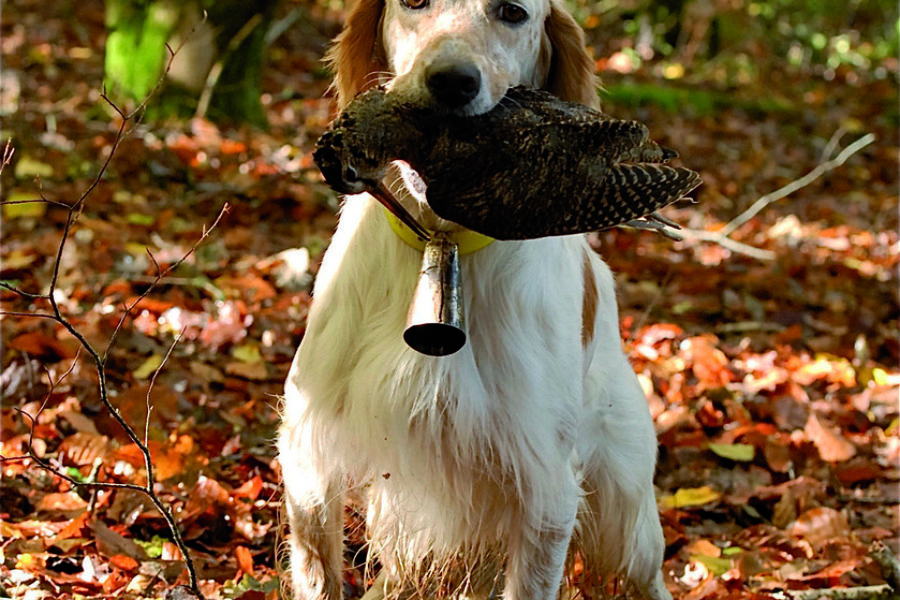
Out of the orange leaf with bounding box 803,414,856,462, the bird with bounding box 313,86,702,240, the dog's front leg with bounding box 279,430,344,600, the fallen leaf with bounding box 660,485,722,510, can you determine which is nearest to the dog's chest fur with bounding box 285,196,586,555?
the dog's front leg with bounding box 279,430,344,600

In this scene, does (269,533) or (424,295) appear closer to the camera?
(424,295)

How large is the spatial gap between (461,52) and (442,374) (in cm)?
77

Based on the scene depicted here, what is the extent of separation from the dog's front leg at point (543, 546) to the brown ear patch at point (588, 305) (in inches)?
16.5

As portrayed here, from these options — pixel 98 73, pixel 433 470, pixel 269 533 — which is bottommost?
pixel 269 533

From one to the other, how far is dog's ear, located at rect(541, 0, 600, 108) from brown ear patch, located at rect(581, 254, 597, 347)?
1.65ft

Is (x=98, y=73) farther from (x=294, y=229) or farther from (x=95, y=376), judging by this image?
(x=95, y=376)

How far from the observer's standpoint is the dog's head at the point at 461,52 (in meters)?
2.19

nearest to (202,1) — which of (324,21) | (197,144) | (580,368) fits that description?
(197,144)

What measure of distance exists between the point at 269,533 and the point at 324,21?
968cm

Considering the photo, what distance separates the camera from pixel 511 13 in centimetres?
257

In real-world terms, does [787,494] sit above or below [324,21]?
below

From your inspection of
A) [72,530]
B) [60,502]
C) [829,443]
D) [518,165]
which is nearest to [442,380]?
[518,165]

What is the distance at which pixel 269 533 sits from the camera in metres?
3.34

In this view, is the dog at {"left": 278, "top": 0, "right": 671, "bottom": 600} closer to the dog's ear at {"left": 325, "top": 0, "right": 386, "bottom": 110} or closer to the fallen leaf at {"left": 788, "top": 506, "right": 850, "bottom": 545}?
the dog's ear at {"left": 325, "top": 0, "right": 386, "bottom": 110}
